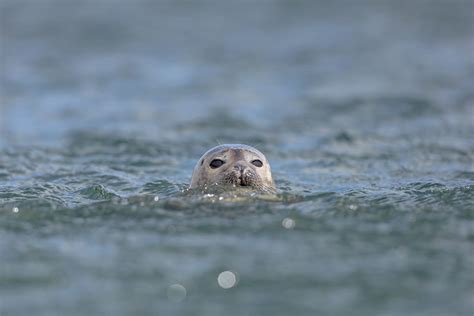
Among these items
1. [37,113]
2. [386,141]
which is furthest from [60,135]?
[386,141]

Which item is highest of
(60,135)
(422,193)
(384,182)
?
(60,135)

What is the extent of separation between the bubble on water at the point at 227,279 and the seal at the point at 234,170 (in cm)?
226

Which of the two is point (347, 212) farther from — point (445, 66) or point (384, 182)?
point (445, 66)

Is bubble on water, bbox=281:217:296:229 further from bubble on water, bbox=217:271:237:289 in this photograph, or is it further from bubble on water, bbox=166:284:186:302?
bubble on water, bbox=166:284:186:302

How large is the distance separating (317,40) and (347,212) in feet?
45.9

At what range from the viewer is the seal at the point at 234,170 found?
29.9 feet

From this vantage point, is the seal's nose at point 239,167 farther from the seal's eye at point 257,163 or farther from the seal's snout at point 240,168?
the seal's eye at point 257,163

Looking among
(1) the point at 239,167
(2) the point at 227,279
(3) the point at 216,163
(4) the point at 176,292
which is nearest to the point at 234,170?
(1) the point at 239,167

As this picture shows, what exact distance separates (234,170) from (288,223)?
4.11ft

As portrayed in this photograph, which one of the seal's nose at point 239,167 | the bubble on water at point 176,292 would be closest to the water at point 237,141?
the bubble on water at point 176,292

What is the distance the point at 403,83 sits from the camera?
17938 mm

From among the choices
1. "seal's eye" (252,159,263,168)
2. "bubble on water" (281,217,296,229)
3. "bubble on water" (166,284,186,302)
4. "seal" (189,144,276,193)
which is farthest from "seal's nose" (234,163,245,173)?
"bubble on water" (166,284,186,302)

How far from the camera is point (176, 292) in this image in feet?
21.7

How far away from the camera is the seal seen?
911 cm
